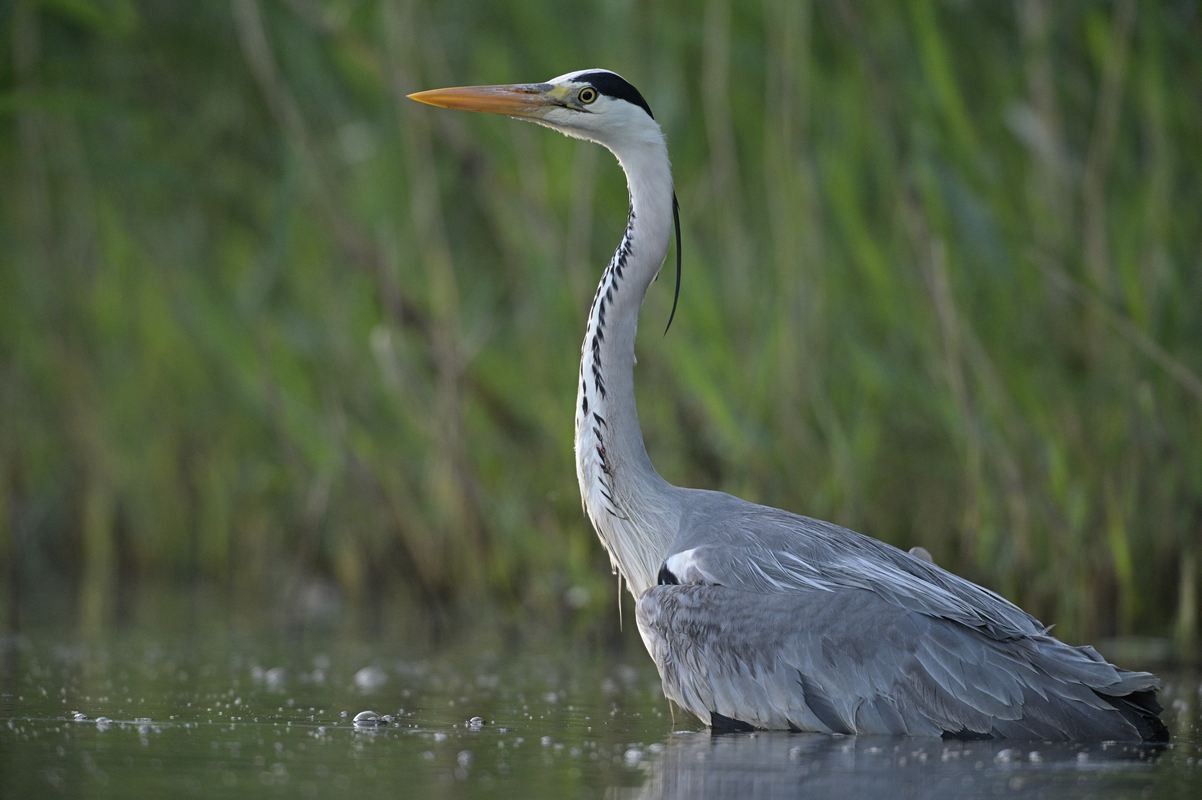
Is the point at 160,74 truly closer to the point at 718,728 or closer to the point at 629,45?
the point at 629,45

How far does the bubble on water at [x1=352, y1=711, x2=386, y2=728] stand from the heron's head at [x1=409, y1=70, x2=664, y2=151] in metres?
2.44

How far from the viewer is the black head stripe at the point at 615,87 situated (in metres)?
6.76

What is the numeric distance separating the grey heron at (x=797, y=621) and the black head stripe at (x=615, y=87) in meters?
0.45

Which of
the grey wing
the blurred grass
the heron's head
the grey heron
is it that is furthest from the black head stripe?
the grey wing

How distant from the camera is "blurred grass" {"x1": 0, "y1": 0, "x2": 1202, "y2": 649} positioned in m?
7.78

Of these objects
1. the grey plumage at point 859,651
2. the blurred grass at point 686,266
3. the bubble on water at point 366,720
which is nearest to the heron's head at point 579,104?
the blurred grass at point 686,266

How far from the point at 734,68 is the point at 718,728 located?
4289 mm

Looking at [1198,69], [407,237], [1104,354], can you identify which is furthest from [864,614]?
[407,237]

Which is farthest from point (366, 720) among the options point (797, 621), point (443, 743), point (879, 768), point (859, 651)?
point (879, 768)

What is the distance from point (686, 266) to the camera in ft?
27.5

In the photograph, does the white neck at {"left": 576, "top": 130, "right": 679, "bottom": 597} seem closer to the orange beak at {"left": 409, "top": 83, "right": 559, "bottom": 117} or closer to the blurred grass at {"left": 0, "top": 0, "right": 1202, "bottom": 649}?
the orange beak at {"left": 409, "top": 83, "right": 559, "bottom": 117}

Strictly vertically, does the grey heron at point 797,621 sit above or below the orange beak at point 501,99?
below

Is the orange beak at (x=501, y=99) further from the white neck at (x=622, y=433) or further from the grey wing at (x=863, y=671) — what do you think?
the grey wing at (x=863, y=671)

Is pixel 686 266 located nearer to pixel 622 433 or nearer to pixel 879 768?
pixel 622 433
